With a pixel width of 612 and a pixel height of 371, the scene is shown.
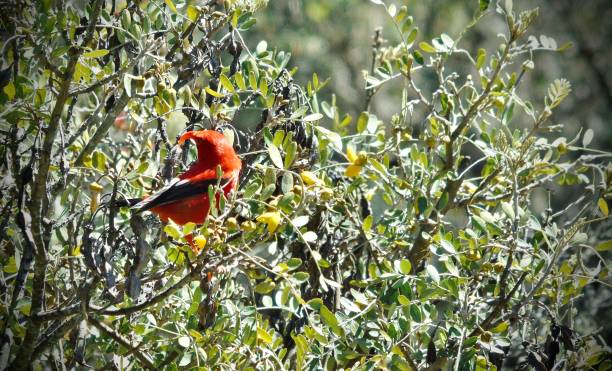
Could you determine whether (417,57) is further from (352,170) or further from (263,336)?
(263,336)

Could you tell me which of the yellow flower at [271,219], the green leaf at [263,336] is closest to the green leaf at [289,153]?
the yellow flower at [271,219]

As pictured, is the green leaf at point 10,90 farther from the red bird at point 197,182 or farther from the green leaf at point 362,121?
the green leaf at point 362,121

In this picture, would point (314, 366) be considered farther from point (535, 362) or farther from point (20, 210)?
point (20, 210)

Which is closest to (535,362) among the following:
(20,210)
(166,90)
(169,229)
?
(169,229)

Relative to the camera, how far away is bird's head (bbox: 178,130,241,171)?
276cm

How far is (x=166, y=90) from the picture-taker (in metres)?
2.46

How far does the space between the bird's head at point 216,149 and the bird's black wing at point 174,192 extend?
98 mm

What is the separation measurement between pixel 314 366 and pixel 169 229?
75 centimetres

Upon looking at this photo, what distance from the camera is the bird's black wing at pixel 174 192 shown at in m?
2.69

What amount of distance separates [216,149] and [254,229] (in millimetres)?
656

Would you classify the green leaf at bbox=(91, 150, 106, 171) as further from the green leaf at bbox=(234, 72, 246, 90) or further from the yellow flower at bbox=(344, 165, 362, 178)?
the yellow flower at bbox=(344, 165, 362, 178)

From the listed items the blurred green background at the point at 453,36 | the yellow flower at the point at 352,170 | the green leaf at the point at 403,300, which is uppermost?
the yellow flower at the point at 352,170

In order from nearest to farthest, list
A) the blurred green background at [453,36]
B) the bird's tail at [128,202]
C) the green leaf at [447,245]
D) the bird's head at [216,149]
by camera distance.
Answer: the green leaf at [447,245] < the bird's tail at [128,202] < the bird's head at [216,149] < the blurred green background at [453,36]

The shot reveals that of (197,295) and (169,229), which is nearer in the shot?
(169,229)
